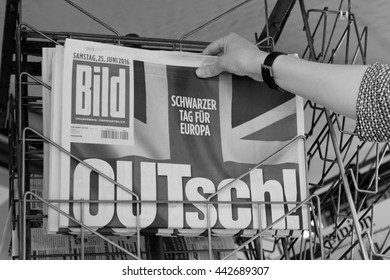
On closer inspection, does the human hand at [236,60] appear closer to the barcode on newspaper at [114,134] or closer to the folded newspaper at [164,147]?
the folded newspaper at [164,147]

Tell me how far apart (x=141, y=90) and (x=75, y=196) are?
0.58 feet

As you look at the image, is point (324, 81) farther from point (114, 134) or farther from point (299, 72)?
point (114, 134)

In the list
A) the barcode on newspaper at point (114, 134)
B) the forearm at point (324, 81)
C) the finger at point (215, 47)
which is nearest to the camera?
the forearm at point (324, 81)

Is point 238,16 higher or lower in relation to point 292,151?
higher

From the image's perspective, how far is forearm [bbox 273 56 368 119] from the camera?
73cm

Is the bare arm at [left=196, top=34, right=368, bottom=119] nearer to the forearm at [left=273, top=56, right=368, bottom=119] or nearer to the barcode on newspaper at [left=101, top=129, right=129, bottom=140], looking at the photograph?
the forearm at [left=273, top=56, right=368, bottom=119]

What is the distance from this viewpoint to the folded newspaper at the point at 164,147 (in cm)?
82

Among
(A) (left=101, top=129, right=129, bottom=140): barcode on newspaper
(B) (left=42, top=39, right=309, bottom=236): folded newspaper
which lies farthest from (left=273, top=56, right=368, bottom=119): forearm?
(A) (left=101, top=129, right=129, bottom=140): barcode on newspaper

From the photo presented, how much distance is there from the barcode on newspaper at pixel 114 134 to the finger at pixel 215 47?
0.62 feet

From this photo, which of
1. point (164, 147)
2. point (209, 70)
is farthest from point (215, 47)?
point (164, 147)

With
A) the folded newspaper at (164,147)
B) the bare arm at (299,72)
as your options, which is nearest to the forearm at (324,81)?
the bare arm at (299,72)

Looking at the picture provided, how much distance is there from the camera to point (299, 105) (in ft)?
3.10

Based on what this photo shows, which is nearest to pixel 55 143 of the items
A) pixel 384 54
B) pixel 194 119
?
pixel 194 119

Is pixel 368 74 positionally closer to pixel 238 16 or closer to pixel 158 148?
pixel 158 148
